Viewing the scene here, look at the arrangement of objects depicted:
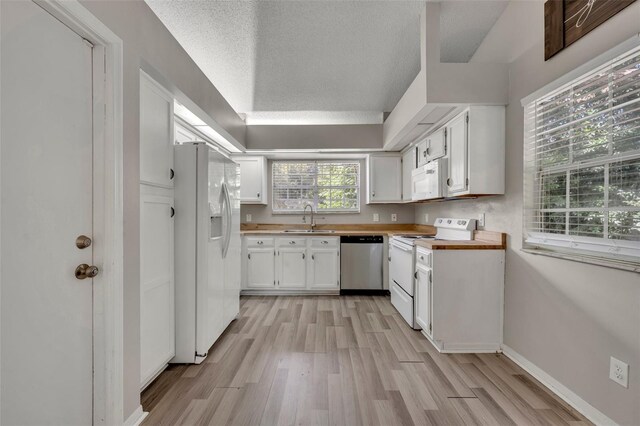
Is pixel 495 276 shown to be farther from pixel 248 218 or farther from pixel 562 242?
pixel 248 218

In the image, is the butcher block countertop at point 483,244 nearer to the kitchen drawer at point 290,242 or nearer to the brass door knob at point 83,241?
the kitchen drawer at point 290,242

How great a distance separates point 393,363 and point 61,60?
2654 millimetres

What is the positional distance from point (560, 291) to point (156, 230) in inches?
107

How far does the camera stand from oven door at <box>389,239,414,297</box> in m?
2.84

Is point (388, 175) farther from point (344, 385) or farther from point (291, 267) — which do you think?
point (344, 385)

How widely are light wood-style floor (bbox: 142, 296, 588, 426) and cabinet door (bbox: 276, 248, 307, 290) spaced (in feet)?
3.81

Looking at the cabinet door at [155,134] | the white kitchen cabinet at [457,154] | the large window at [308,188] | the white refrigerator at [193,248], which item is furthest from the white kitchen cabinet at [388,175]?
the cabinet door at [155,134]

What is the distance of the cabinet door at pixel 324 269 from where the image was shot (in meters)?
3.92

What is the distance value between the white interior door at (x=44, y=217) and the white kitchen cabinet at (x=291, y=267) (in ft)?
8.73

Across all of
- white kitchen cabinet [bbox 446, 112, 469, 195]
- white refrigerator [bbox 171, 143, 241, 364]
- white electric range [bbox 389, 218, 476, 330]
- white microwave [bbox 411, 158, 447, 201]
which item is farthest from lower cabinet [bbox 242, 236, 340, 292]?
white kitchen cabinet [bbox 446, 112, 469, 195]

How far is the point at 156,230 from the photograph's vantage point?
188cm

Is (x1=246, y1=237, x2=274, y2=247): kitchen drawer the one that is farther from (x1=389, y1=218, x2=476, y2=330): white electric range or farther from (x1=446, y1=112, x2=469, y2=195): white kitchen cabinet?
(x1=446, y1=112, x2=469, y2=195): white kitchen cabinet

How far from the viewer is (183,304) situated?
7.02ft

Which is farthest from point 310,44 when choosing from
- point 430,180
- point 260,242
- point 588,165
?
point 260,242
